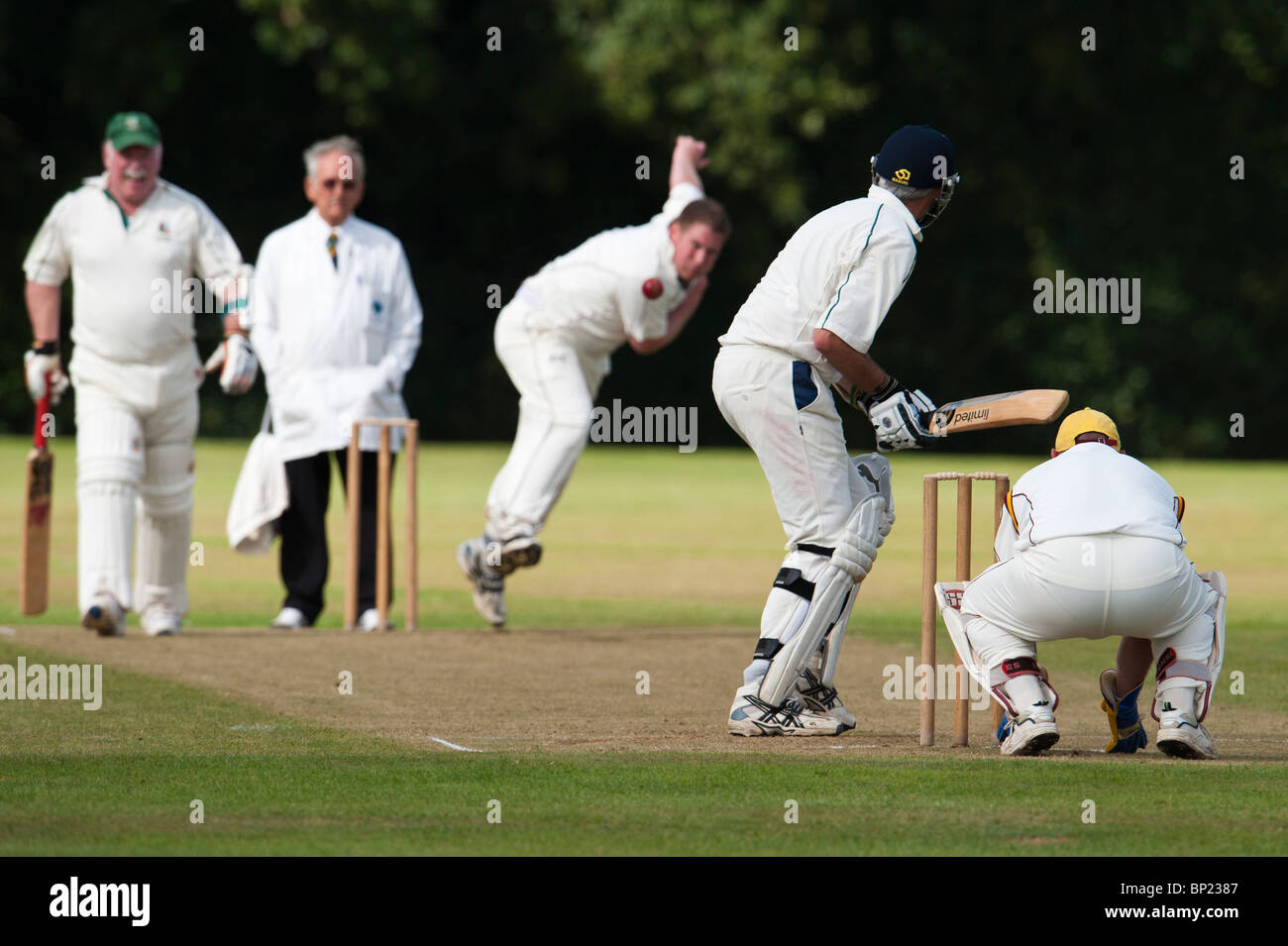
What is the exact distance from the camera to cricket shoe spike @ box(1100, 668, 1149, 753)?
6.50m

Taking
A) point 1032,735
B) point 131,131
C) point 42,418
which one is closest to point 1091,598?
point 1032,735

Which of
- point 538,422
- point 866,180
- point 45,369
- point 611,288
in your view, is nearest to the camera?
point 45,369

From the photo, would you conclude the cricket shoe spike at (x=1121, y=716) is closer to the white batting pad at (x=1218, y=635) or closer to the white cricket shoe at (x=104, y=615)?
the white batting pad at (x=1218, y=635)

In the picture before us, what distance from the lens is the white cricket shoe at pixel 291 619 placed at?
10.4 metres

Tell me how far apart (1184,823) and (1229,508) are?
14.4m

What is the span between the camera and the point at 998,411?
6.38 metres

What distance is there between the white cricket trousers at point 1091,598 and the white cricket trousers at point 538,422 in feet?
13.9

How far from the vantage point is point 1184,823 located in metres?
5.21

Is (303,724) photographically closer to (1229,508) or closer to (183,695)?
(183,695)

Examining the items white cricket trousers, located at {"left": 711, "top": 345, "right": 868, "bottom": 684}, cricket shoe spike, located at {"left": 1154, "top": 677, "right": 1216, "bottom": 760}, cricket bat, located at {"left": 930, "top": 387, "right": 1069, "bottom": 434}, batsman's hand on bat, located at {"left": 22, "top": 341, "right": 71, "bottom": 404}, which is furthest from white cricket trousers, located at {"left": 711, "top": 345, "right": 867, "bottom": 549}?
batsman's hand on bat, located at {"left": 22, "top": 341, "right": 71, "bottom": 404}

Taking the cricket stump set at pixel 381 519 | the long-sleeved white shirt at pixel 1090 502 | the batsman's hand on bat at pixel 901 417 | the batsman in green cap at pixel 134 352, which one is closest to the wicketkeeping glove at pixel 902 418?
the batsman's hand on bat at pixel 901 417

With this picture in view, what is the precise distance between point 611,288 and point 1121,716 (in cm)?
435

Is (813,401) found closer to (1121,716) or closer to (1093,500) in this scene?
(1093,500)
